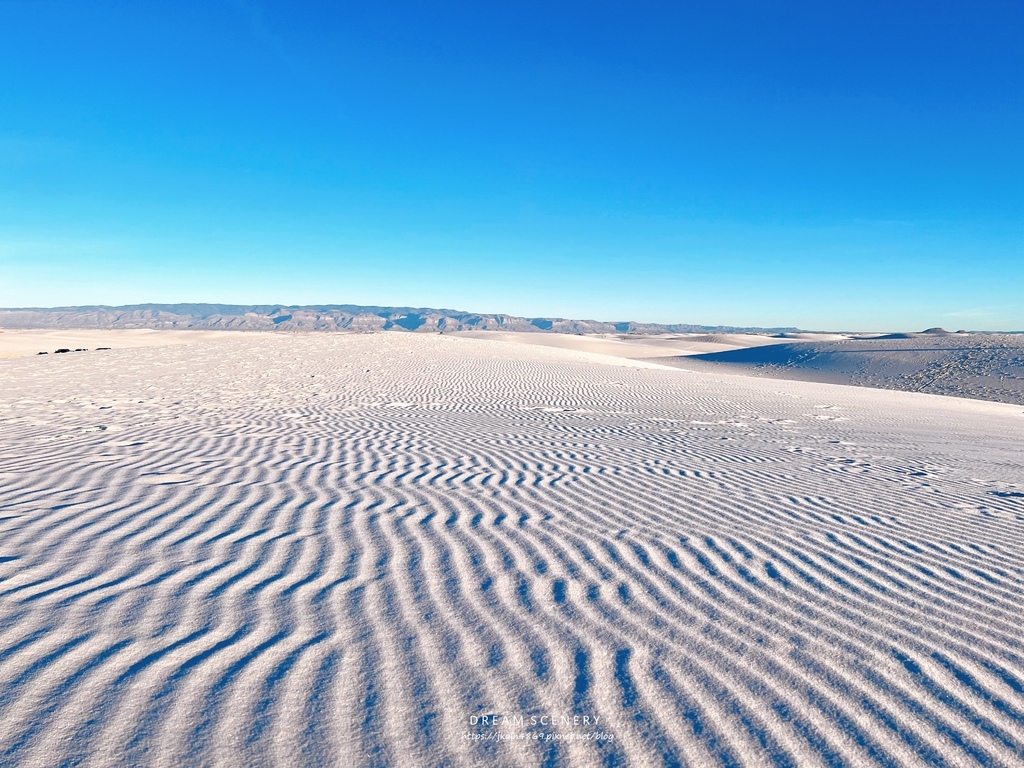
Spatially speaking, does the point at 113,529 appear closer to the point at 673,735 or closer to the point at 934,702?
the point at 673,735

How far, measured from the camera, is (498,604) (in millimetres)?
3111

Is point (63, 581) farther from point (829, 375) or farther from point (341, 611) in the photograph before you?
point (829, 375)

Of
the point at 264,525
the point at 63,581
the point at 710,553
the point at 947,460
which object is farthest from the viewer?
the point at 947,460

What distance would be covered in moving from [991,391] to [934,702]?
2513 cm

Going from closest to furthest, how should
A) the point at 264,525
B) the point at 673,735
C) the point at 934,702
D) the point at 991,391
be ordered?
the point at 673,735 < the point at 934,702 < the point at 264,525 < the point at 991,391

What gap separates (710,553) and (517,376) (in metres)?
14.2

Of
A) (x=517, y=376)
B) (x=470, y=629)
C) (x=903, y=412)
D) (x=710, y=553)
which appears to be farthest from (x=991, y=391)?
(x=470, y=629)

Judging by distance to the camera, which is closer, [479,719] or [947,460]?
[479,719]

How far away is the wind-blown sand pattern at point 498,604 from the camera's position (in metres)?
2.11

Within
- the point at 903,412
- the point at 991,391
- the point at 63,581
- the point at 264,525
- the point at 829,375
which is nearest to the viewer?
the point at 63,581

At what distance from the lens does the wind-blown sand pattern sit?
2.11m

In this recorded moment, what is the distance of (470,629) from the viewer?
2.84m

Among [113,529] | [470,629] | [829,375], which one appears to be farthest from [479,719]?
[829,375]

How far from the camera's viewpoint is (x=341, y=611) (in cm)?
295
